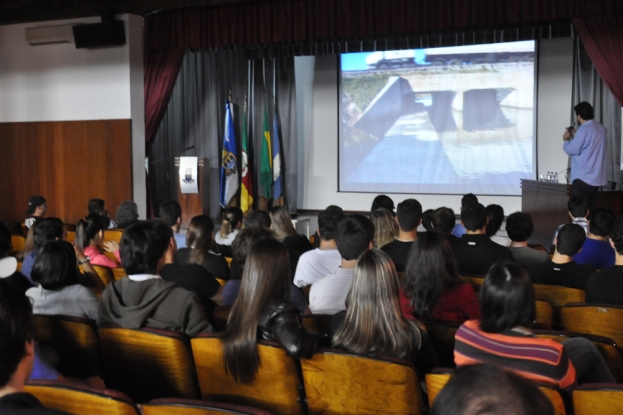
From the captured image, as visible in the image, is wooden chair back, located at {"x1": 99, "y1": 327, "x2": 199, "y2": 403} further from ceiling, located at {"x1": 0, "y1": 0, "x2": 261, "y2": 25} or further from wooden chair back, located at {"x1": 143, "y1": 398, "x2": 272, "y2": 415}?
ceiling, located at {"x1": 0, "y1": 0, "x2": 261, "y2": 25}

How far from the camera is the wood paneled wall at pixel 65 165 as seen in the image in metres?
9.03

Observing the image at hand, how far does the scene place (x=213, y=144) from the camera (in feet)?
35.4

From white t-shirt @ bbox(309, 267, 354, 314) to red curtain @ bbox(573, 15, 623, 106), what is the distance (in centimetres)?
517

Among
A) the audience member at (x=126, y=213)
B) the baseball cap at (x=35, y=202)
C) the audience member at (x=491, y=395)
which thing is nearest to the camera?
the audience member at (x=491, y=395)

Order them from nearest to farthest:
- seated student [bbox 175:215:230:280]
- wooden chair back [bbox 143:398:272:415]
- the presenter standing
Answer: wooden chair back [bbox 143:398:272:415], seated student [bbox 175:215:230:280], the presenter standing

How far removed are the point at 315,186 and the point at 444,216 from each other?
19.6ft

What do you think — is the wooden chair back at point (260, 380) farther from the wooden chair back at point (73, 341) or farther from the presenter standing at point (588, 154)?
the presenter standing at point (588, 154)

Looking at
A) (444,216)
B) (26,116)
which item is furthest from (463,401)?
(26,116)

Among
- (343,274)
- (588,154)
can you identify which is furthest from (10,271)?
(588,154)

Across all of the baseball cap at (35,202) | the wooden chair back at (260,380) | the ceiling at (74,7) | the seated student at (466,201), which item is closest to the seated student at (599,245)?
the seated student at (466,201)

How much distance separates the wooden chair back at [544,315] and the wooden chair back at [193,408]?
1.83 m

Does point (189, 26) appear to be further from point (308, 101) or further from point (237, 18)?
point (308, 101)

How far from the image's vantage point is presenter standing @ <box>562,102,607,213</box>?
6633 millimetres

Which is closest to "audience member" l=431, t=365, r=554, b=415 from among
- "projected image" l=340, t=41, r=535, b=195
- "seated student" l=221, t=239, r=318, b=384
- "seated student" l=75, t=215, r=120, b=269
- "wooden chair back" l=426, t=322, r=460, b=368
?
"seated student" l=221, t=239, r=318, b=384
